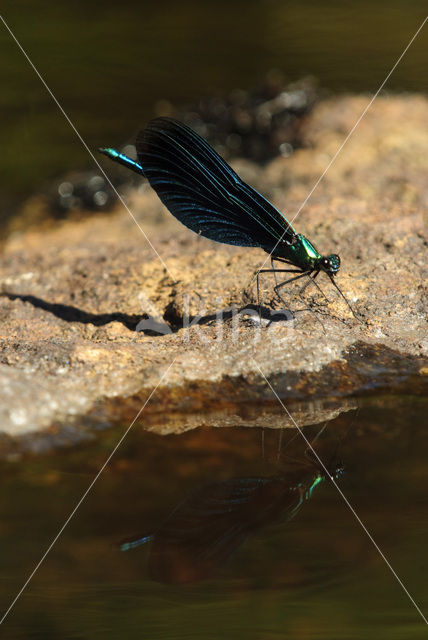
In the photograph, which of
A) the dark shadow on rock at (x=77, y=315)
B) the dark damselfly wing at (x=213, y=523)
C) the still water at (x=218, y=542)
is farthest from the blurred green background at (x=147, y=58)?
the dark damselfly wing at (x=213, y=523)

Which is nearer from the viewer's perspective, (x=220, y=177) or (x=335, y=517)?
(x=335, y=517)

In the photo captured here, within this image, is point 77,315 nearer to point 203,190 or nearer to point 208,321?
point 208,321

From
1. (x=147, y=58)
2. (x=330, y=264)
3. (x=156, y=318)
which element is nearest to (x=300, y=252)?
(x=330, y=264)

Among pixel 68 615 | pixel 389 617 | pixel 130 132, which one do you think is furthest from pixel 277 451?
pixel 130 132

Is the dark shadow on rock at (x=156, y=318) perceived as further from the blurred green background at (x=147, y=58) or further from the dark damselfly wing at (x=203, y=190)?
the blurred green background at (x=147, y=58)

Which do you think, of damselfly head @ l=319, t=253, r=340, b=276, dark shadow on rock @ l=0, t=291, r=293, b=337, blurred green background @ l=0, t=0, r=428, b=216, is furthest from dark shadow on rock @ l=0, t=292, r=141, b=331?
blurred green background @ l=0, t=0, r=428, b=216

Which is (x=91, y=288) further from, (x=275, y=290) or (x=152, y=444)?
(x=152, y=444)
